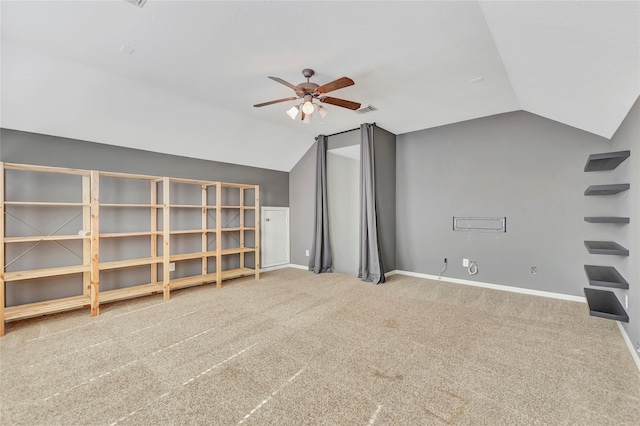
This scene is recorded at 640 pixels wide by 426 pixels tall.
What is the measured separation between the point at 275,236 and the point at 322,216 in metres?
1.20

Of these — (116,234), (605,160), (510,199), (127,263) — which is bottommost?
(127,263)

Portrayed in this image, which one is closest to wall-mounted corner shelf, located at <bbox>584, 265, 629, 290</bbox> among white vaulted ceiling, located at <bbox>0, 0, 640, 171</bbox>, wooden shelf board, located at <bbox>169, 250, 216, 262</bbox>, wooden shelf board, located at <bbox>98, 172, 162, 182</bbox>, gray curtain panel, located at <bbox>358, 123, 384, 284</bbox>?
white vaulted ceiling, located at <bbox>0, 0, 640, 171</bbox>

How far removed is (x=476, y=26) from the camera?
7.71ft

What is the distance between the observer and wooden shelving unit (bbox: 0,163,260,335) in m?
3.23

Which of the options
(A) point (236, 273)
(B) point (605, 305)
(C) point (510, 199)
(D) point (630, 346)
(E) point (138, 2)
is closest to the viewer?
(E) point (138, 2)

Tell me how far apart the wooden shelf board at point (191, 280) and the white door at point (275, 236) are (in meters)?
1.38

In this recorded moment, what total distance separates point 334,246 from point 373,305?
7.50 ft

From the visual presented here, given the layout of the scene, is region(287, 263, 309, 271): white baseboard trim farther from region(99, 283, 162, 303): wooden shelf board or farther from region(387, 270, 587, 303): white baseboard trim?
region(99, 283, 162, 303): wooden shelf board

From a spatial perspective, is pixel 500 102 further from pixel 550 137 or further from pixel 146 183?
pixel 146 183

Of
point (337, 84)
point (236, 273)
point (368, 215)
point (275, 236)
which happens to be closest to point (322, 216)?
point (368, 215)

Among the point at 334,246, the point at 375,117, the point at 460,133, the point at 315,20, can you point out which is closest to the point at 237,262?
the point at 334,246

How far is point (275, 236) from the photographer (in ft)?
20.2

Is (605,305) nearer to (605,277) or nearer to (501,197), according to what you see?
(605,277)

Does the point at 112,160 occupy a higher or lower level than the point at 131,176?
higher
